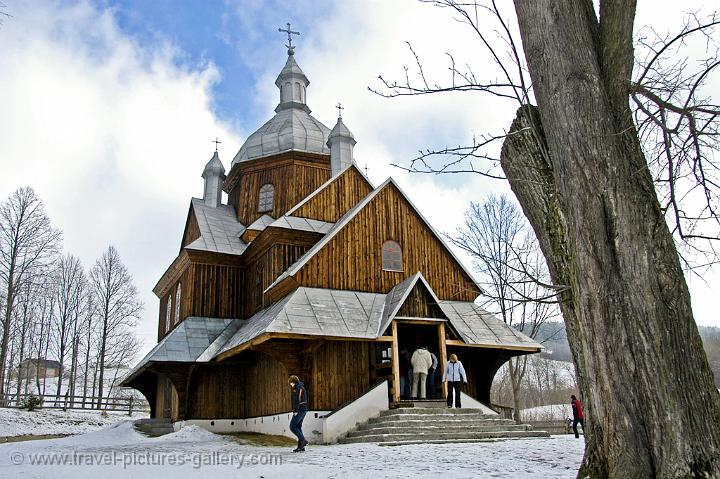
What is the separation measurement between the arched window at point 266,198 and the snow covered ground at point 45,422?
39.8ft

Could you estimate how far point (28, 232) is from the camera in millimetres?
27969

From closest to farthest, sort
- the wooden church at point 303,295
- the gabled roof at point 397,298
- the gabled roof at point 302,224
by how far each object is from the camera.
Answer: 1. the gabled roof at point 397,298
2. the wooden church at point 303,295
3. the gabled roof at point 302,224

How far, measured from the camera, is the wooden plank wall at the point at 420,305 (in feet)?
47.3

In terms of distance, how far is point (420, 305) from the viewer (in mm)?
14602

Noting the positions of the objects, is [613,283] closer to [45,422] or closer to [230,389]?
[230,389]

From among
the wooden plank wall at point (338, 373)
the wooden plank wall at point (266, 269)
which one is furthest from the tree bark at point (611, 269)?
the wooden plank wall at point (266, 269)

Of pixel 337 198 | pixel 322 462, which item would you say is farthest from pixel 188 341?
pixel 322 462

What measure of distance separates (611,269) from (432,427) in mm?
8926

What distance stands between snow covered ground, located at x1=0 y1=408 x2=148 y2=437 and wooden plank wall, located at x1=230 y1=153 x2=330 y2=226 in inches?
461

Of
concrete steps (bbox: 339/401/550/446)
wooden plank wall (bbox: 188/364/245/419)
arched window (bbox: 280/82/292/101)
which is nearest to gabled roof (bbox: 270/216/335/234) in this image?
wooden plank wall (bbox: 188/364/245/419)

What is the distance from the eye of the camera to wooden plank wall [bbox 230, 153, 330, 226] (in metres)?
21.3

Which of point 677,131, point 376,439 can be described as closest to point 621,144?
point 677,131

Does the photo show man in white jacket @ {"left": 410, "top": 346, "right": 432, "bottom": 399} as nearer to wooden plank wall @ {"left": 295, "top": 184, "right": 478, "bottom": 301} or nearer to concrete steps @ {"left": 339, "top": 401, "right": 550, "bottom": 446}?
concrete steps @ {"left": 339, "top": 401, "right": 550, "bottom": 446}

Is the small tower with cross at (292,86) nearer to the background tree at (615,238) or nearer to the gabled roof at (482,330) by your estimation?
the gabled roof at (482,330)
